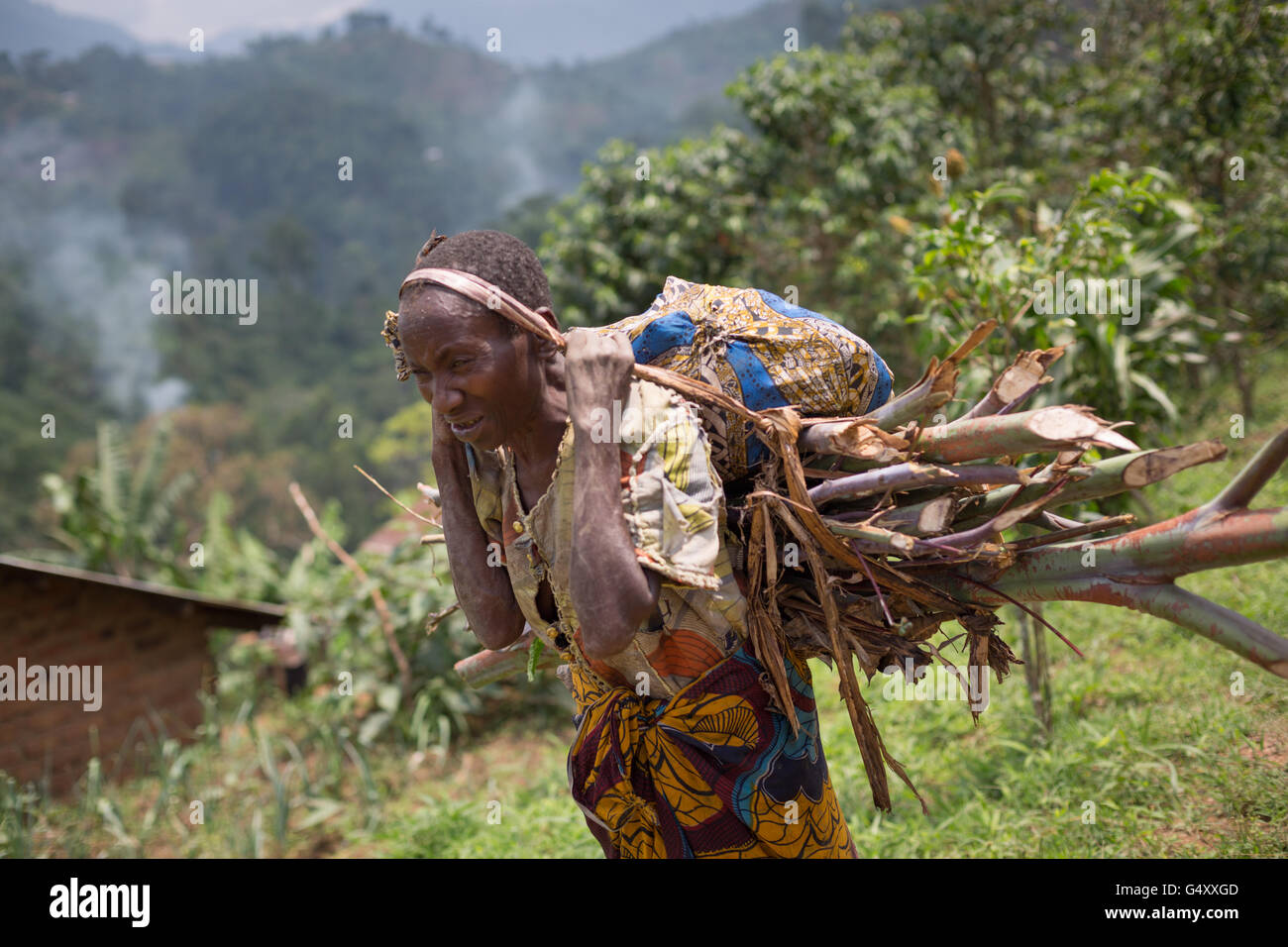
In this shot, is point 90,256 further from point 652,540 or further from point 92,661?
point 652,540

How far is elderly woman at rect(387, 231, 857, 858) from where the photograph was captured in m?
1.72

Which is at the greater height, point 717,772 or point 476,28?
point 476,28

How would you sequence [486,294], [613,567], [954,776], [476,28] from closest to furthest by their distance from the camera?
[613,567] → [486,294] → [954,776] → [476,28]

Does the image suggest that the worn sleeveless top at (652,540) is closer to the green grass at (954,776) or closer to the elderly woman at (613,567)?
the elderly woman at (613,567)

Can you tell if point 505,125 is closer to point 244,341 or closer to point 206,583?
point 244,341

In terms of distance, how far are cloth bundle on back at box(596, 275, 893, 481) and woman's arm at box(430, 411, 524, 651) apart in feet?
1.59

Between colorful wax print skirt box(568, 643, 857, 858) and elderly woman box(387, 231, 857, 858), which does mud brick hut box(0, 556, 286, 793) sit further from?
colorful wax print skirt box(568, 643, 857, 858)

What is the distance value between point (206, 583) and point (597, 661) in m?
7.64

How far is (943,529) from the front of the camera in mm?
1938

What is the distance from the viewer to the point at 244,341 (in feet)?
143

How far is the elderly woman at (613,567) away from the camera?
172cm

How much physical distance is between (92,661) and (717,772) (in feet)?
19.4

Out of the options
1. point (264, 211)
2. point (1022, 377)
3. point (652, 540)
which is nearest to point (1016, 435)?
point (1022, 377)
